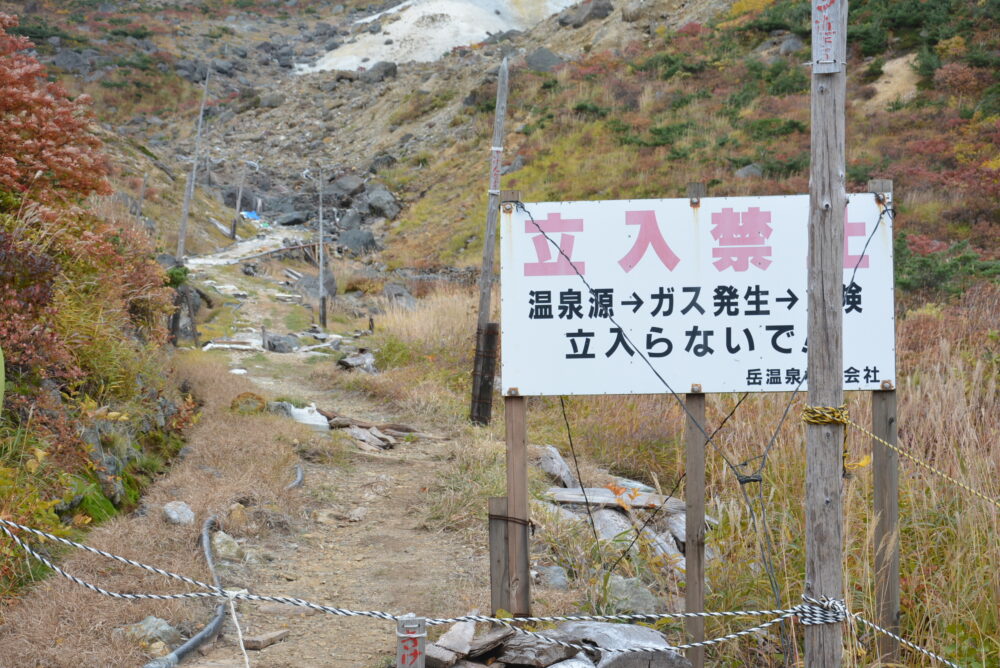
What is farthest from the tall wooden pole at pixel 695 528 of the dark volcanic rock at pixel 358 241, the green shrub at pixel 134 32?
the green shrub at pixel 134 32

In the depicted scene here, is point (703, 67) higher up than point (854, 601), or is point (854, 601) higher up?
point (703, 67)

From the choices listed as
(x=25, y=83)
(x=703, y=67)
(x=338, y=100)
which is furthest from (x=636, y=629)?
(x=338, y=100)

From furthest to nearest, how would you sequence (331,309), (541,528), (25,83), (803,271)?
(331,309), (25,83), (541,528), (803,271)

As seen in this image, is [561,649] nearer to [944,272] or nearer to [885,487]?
[885,487]

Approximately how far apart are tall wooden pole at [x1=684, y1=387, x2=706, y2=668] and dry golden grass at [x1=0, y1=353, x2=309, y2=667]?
2.21 meters

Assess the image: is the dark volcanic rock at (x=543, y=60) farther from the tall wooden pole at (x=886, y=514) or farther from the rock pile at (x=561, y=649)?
the rock pile at (x=561, y=649)

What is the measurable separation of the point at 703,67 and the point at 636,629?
90.1 feet

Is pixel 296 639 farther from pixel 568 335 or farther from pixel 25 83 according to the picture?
pixel 25 83

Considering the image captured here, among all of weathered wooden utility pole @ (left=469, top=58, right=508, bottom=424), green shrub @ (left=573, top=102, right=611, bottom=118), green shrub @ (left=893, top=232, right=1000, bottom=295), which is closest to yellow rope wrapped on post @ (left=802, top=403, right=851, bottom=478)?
weathered wooden utility pole @ (left=469, top=58, right=508, bottom=424)

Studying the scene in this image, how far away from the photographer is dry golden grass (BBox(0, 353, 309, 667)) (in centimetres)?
342

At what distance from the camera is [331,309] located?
19.9m

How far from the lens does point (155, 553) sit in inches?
176

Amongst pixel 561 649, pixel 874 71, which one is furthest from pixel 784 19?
pixel 561 649

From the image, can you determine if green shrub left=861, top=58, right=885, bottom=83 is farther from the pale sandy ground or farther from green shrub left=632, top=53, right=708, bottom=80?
the pale sandy ground
